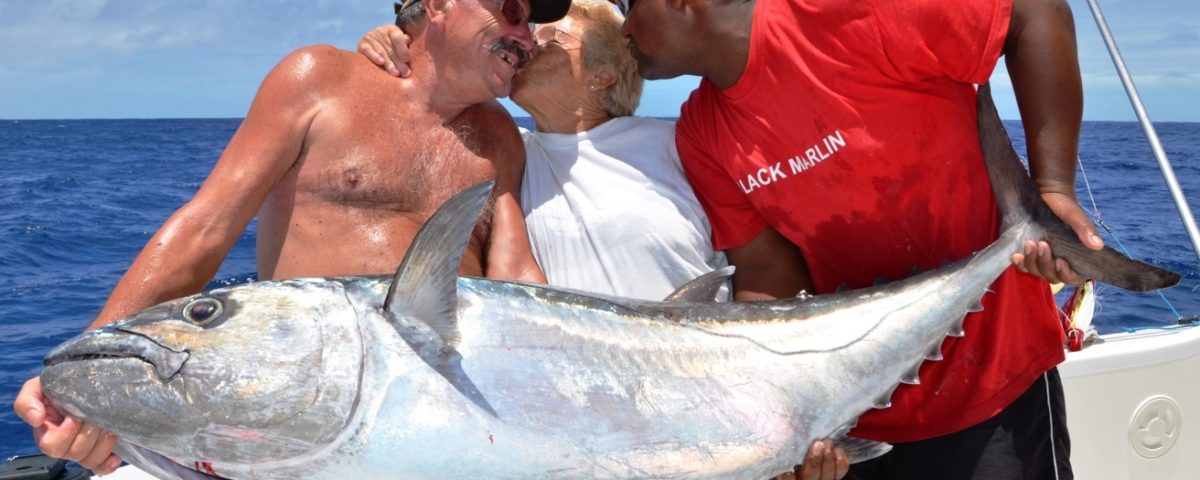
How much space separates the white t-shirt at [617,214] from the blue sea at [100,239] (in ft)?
8.19

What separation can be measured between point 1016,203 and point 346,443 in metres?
1.71

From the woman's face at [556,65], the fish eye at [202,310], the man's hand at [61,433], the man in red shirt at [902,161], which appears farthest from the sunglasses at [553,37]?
the man's hand at [61,433]

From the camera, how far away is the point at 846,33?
238cm

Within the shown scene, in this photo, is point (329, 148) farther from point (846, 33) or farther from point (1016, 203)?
point (1016, 203)

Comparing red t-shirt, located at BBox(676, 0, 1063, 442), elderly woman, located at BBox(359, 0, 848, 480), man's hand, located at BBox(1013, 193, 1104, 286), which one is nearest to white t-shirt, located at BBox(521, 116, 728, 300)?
elderly woman, located at BBox(359, 0, 848, 480)

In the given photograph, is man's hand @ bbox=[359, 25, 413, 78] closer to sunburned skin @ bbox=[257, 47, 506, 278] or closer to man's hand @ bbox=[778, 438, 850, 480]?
sunburned skin @ bbox=[257, 47, 506, 278]

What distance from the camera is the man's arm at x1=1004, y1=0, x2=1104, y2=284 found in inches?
91.5

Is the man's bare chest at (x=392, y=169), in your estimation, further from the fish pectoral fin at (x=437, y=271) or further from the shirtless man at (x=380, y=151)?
the fish pectoral fin at (x=437, y=271)

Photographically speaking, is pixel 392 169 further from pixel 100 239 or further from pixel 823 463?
pixel 100 239

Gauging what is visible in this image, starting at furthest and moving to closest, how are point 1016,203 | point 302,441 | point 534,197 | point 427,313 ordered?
point 534,197 → point 1016,203 → point 427,313 → point 302,441

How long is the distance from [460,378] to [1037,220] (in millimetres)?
1500

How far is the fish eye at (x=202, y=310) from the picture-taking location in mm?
1612

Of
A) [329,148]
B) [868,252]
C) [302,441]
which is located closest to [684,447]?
[302,441]

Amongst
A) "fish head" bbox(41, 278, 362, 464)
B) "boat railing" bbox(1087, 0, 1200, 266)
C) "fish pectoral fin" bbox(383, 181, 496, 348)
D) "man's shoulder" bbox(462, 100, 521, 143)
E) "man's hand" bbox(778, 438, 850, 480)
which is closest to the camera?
"fish head" bbox(41, 278, 362, 464)
